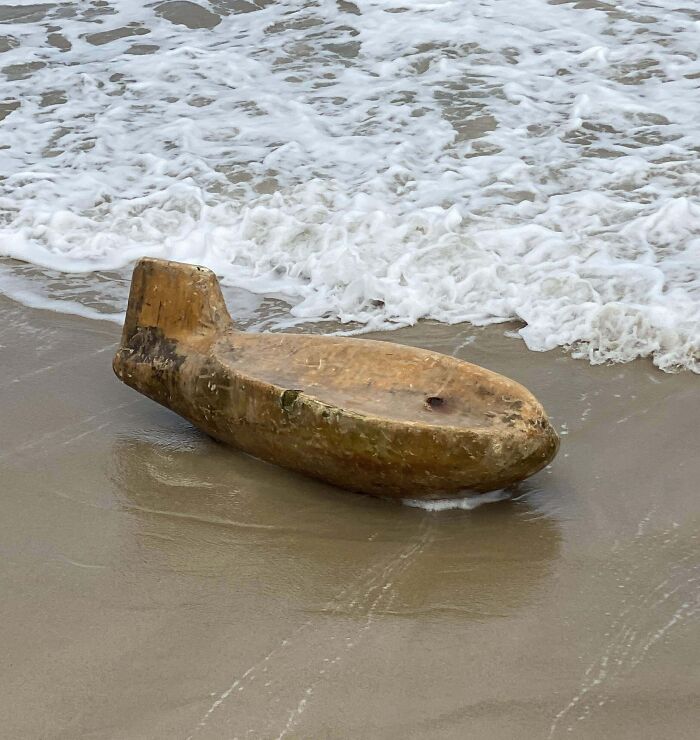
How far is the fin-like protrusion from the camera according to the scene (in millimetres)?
3256

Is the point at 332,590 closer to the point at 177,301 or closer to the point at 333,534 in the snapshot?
the point at 333,534

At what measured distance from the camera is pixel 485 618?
7.63 feet

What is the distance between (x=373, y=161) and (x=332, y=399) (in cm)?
289

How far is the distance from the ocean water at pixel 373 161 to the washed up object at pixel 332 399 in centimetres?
89

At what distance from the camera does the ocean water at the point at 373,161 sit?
13.9ft

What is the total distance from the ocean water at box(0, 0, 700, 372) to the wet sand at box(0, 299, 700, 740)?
0.90m

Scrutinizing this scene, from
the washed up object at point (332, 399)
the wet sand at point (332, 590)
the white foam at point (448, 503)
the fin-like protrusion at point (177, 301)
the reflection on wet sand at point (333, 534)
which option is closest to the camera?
the wet sand at point (332, 590)

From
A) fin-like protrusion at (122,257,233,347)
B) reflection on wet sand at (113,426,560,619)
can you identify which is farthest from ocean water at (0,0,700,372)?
reflection on wet sand at (113,426,560,619)

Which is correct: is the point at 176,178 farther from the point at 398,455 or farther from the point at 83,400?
the point at 398,455

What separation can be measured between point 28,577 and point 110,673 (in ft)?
1.48

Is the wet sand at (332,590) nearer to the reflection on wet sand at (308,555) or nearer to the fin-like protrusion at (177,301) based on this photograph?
the reflection on wet sand at (308,555)

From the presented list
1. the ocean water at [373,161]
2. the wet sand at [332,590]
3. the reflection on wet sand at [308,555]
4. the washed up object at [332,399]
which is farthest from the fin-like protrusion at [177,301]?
the ocean water at [373,161]

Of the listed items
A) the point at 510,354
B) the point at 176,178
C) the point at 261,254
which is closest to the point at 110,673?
the point at 510,354

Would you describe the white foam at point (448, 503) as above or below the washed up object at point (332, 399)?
below
